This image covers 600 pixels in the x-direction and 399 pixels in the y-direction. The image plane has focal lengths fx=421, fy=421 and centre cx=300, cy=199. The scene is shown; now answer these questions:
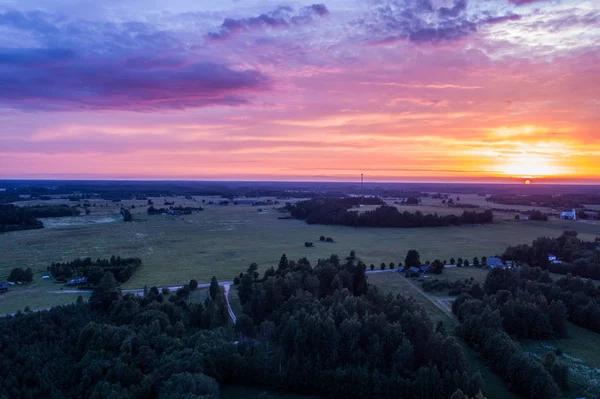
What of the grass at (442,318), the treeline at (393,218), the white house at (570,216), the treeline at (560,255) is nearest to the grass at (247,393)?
the grass at (442,318)

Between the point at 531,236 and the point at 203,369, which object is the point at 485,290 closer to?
the point at 203,369

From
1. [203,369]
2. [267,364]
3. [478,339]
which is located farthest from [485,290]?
[203,369]

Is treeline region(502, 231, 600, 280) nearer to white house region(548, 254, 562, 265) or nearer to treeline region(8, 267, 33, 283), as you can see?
white house region(548, 254, 562, 265)

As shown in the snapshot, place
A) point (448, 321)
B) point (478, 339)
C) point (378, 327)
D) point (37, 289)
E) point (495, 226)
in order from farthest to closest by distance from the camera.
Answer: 1. point (495, 226)
2. point (37, 289)
3. point (448, 321)
4. point (478, 339)
5. point (378, 327)

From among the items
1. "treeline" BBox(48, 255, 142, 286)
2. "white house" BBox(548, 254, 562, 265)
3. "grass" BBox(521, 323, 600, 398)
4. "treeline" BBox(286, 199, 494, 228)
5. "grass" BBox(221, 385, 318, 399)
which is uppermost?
"treeline" BBox(286, 199, 494, 228)

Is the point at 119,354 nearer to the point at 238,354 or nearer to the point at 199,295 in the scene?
the point at 238,354

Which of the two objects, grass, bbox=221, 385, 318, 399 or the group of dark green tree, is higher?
the group of dark green tree

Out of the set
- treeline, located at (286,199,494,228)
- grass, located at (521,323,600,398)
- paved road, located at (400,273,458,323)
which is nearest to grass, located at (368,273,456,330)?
paved road, located at (400,273,458,323)
